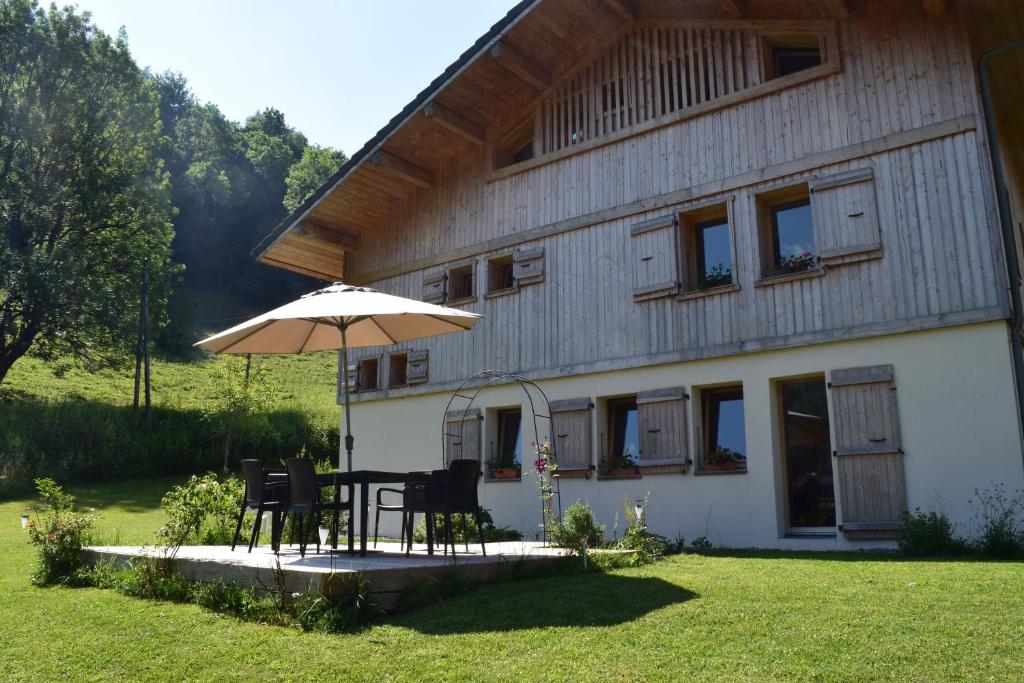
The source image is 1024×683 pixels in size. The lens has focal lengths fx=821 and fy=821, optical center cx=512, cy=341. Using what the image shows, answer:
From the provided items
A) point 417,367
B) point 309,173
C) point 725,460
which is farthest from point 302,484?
point 309,173

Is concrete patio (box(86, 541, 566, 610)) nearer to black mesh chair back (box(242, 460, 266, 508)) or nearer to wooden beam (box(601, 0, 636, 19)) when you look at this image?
black mesh chair back (box(242, 460, 266, 508))

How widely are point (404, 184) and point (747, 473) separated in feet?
24.4

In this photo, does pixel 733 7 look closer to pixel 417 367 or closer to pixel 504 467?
pixel 504 467

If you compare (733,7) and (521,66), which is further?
(521,66)

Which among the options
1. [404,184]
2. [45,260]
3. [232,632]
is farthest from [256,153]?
[232,632]

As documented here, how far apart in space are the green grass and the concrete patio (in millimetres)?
273

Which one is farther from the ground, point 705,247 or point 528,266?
point 528,266

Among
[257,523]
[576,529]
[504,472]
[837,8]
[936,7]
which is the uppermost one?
[837,8]

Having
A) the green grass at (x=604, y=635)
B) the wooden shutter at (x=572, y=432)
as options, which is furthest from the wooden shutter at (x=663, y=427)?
the green grass at (x=604, y=635)

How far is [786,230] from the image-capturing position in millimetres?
9984

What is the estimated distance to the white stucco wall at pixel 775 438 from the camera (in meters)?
8.02

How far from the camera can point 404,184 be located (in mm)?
13672

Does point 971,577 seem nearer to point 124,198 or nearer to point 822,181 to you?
point 822,181

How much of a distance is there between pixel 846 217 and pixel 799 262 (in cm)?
74
